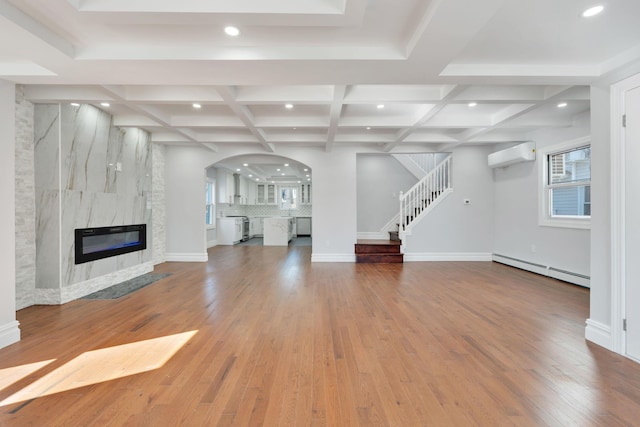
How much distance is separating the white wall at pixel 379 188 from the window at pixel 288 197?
492 centimetres

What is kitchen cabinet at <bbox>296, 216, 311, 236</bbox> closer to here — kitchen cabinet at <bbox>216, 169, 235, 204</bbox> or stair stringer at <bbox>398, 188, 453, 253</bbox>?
kitchen cabinet at <bbox>216, 169, 235, 204</bbox>

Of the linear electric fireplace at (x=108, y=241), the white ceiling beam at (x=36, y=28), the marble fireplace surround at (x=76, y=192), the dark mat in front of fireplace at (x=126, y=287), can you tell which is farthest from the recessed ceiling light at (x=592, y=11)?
the linear electric fireplace at (x=108, y=241)

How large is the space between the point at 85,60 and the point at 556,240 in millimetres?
6963

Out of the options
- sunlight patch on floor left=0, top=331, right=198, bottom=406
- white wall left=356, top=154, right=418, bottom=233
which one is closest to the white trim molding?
white wall left=356, top=154, right=418, bottom=233

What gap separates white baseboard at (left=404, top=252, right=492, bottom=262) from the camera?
6.69 m

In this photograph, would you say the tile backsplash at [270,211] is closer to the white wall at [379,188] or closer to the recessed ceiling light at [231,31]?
the white wall at [379,188]

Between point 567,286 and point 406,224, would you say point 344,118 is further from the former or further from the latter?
point 567,286

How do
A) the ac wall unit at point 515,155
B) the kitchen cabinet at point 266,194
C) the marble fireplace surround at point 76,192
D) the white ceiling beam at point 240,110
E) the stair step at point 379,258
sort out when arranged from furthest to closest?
the kitchen cabinet at point 266,194
the stair step at point 379,258
the ac wall unit at point 515,155
the marble fireplace surround at point 76,192
the white ceiling beam at point 240,110

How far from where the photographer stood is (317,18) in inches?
78.2

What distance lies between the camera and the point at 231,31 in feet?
7.34

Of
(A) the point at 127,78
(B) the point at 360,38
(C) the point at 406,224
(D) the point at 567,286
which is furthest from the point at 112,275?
(D) the point at 567,286

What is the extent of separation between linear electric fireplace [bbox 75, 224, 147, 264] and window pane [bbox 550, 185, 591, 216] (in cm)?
778

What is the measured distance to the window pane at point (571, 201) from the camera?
458 cm

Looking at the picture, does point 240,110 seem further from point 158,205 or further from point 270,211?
point 270,211
